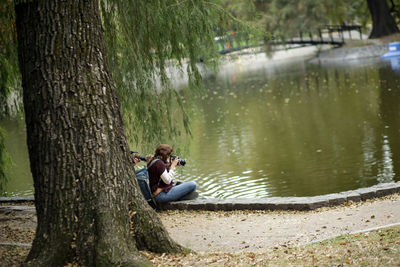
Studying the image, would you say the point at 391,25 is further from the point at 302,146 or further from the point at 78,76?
the point at 78,76

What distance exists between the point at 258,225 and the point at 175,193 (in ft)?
5.26

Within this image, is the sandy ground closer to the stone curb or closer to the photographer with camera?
the stone curb

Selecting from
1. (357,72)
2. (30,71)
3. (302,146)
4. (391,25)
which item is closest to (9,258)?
(30,71)

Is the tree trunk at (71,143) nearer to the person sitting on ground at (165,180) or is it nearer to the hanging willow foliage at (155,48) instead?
the hanging willow foliage at (155,48)

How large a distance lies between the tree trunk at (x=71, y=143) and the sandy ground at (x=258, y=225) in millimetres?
1374

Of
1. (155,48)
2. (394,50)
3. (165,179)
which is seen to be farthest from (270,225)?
(394,50)

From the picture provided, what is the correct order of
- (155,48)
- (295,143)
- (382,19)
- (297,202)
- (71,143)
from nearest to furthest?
(71,143), (297,202), (155,48), (295,143), (382,19)

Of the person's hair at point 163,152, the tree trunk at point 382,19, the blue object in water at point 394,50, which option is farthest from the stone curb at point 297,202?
the tree trunk at point 382,19

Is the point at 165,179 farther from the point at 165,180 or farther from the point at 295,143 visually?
the point at 295,143

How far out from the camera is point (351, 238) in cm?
494

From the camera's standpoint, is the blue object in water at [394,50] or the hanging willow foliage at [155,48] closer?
the hanging willow foliage at [155,48]

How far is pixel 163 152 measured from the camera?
289 inches

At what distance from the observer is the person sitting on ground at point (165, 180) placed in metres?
7.34

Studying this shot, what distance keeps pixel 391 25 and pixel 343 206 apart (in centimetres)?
3270
